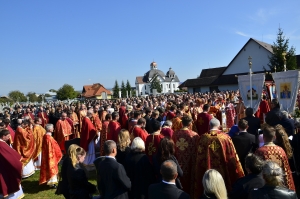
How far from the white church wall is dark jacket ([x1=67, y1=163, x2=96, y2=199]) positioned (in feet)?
148

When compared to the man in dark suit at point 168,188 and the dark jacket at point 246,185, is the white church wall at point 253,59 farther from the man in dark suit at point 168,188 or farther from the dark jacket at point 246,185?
the man in dark suit at point 168,188

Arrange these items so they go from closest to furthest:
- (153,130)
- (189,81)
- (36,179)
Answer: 1. (153,130)
2. (36,179)
3. (189,81)

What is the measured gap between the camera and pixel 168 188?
333 cm

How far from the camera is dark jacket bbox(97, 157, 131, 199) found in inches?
162

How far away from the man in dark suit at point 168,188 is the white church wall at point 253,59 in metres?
45.3

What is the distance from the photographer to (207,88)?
50.5 metres

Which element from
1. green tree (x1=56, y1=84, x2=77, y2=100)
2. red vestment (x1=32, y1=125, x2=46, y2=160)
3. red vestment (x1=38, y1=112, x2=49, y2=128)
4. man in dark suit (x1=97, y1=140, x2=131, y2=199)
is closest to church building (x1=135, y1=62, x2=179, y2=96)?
green tree (x1=56, y1=84, x2=77, y2=100)

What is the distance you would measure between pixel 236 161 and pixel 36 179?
22.4 feet

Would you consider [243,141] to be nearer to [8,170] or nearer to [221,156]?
[221,156]

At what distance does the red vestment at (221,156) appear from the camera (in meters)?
4.96

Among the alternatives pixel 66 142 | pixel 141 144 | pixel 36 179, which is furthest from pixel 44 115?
pixel 141 144

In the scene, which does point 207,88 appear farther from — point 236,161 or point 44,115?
point 236,161

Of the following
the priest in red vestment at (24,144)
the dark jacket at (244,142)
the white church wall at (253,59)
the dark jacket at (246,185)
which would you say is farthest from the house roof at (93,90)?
the dark jacket at (246,185)

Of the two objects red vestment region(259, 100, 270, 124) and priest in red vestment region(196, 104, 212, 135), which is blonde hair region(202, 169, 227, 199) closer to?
priest in red vestment region(196, 104, 212, 135)
